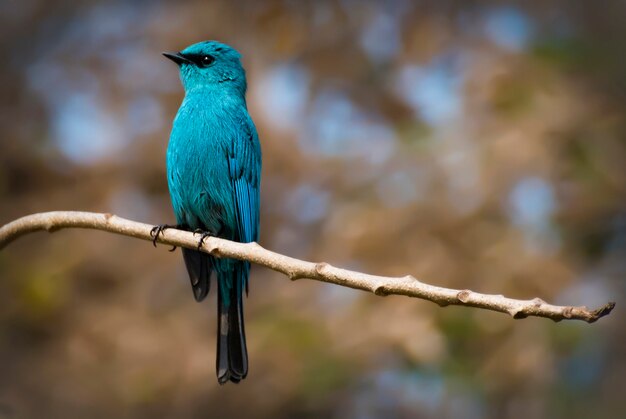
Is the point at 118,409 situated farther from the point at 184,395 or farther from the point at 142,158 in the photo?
the point at 142,158

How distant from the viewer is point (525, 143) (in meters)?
7.48

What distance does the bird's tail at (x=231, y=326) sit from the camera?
4840mm

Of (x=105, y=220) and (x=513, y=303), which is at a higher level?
(x=105, y=220)

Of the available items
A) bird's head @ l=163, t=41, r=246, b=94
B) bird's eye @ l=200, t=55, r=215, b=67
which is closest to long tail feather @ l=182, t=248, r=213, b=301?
bird's head @ l=163, t=41, r=246, b=94

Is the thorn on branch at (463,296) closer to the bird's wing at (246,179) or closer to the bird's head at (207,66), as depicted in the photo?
the bird's wing at (246,179)

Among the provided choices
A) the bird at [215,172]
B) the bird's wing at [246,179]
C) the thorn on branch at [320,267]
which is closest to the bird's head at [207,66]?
the bird at [215,172]

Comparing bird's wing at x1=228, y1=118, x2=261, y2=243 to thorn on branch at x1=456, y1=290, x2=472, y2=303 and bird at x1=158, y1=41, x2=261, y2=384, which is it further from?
thorn on branch at x1=456, y1=290, x2=472, y2=303

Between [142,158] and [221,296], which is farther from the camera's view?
[142,158]

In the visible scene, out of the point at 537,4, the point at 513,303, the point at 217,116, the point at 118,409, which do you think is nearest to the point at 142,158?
the point at 118,409

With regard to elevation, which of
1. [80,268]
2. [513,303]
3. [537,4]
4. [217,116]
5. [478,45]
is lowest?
[513,303]

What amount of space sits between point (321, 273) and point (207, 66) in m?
2.44

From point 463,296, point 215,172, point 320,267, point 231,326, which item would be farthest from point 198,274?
point 463,296

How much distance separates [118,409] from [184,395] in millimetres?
732

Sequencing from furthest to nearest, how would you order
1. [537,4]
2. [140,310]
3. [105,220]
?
1. [537,4]
2. [140,310]
3. [105,220]
